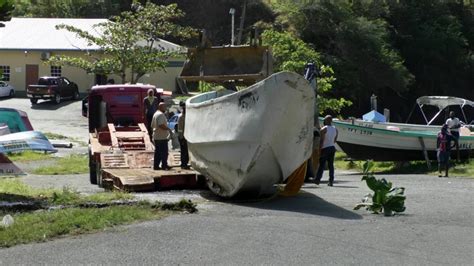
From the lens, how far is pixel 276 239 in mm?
10031

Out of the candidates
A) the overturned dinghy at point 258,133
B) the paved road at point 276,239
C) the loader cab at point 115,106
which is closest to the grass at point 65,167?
the loader cab at point 115,106

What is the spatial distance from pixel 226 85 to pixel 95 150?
3.40 m

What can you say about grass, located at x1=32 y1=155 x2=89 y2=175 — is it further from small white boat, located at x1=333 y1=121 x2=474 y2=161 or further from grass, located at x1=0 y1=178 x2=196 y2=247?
grass, located at x1=0 y1=178 x2=196 y2=247

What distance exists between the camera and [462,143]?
1119 inches

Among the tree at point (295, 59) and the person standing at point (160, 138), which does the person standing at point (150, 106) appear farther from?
the tree at point (295, 59)

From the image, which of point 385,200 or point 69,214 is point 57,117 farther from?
point 69,214

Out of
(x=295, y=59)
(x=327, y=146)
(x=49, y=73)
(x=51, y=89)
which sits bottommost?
(x=51, y=89)

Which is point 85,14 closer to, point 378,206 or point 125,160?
point 125,160

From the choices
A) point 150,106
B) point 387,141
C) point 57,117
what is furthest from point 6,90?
point 150,106

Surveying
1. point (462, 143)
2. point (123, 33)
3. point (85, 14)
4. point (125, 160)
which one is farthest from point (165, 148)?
point (85, 14)

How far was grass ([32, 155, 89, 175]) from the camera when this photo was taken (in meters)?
23.6

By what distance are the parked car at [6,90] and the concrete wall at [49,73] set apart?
1.29 meters

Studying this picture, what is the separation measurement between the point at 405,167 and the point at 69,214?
785 inches

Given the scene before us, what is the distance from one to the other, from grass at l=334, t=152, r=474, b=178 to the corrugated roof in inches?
932
